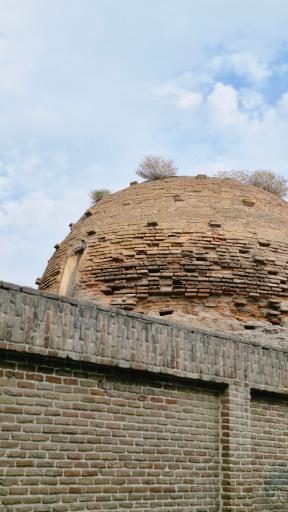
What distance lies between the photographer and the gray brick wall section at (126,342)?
6.14m

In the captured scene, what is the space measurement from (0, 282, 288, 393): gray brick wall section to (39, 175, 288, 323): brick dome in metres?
3.31

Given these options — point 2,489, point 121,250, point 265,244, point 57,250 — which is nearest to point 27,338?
point 2,489

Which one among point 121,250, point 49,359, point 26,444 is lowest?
point 26,444

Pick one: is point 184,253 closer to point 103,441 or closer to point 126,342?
point 126,342

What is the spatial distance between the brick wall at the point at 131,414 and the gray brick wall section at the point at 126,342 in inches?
0.5

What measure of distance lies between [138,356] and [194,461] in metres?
1.51

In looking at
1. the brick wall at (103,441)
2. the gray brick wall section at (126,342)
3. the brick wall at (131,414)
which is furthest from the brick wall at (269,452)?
the brick wall at (103,441)

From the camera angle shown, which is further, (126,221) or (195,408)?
(126,221)

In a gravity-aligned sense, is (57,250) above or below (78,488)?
above

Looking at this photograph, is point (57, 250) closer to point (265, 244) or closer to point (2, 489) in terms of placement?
point (265, 244)

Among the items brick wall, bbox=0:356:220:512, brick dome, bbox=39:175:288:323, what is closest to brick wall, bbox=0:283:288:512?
brick wall, bbox=0:356:220:512

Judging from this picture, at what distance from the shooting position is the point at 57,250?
48.9ft

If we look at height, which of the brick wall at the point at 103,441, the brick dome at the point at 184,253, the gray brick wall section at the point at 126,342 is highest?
the brick dome at the point at 184,253

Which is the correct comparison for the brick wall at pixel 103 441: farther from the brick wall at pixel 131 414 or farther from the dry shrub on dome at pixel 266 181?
the dry shrub on dome at pixel 266 181
